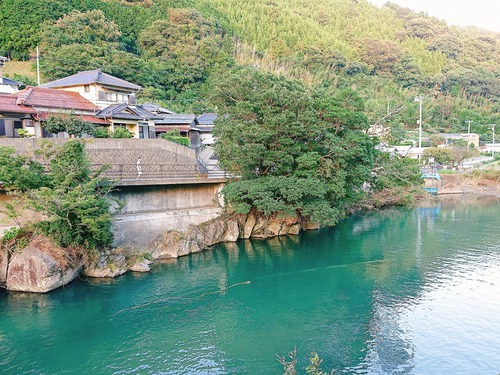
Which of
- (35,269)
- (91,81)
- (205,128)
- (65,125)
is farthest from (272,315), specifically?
(205,128)

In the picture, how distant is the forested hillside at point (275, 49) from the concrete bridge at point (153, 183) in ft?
44.4

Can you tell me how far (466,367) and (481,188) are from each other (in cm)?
3844

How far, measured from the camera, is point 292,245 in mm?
22984

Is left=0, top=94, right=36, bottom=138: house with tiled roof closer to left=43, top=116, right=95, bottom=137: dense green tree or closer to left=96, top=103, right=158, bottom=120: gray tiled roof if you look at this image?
left=43, top=116, right=95, bottom=137: dense green tree

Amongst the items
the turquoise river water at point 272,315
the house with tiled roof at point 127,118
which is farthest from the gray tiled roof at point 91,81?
the turquoise river water at point 272,315

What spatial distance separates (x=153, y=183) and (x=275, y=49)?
178 feet

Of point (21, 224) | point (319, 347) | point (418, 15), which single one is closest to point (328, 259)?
point (319, 347)

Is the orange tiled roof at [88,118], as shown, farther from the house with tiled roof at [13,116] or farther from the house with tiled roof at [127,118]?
the house with tiled roof at [13,116]

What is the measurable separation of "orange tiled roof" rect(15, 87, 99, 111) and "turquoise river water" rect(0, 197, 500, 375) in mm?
12918

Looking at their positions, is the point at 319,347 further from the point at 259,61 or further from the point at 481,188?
the point at 259,61

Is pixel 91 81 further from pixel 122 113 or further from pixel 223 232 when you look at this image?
pixel 223 232

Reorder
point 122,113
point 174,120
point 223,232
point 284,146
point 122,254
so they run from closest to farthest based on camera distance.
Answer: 1. point 122,254
2. point 284,146
3. point 223,232
4. point 122,113
5. point 174,120

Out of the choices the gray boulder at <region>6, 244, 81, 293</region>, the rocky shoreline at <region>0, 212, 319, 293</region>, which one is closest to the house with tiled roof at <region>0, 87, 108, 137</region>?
the rocky shoreline at <region>0, 212, 319, 293</region>

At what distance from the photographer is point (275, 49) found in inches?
2717
